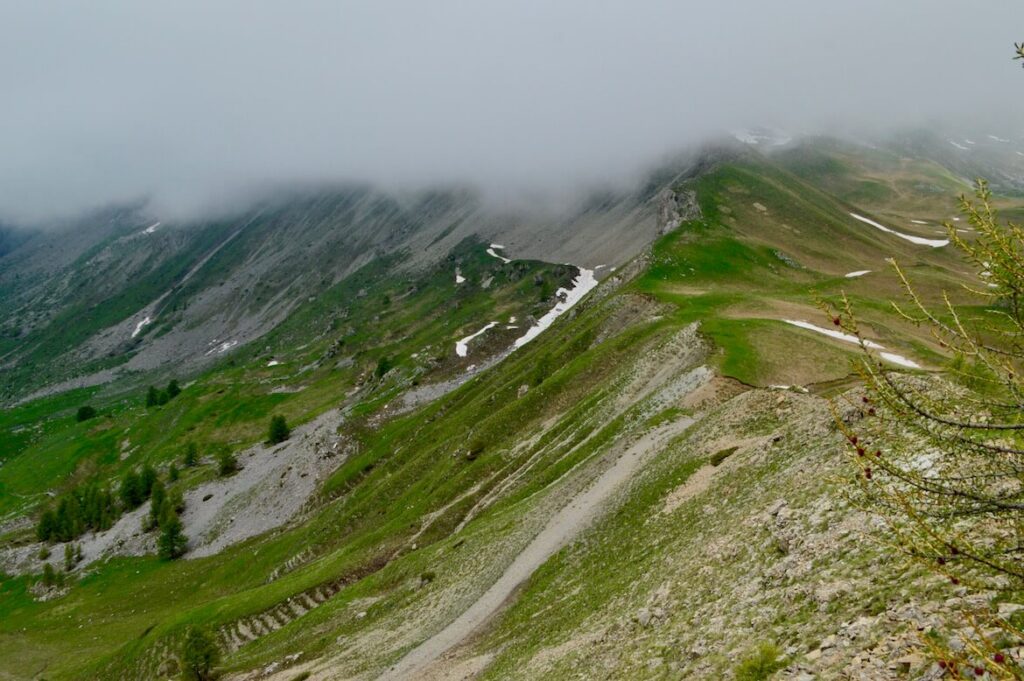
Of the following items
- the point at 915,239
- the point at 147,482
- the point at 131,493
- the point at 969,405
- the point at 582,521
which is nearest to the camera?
the point at 969,405

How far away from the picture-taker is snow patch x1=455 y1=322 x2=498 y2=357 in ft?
590

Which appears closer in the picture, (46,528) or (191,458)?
(46,528)

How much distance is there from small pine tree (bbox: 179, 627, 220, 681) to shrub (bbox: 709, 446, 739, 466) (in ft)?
187

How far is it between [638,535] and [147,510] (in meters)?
167

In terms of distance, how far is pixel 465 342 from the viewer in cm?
18512

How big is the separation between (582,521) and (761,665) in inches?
1138

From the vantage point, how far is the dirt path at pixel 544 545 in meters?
40.9

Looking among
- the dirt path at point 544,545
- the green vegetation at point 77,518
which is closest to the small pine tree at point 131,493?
the green vegetation at point 77,518

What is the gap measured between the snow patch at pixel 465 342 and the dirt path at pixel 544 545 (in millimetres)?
129180

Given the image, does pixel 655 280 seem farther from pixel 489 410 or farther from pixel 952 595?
pixel 952 595

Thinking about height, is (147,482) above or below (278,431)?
below

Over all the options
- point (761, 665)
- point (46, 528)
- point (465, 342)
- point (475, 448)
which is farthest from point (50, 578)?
point (761, 665)

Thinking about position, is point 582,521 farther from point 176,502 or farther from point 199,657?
point 176,502

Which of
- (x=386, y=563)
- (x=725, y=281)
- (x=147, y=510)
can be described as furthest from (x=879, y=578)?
(x=147, y=510)
